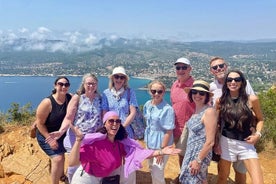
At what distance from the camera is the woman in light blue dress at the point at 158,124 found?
3621 mm

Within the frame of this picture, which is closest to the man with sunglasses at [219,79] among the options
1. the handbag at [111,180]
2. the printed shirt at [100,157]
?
the printed shirt at [100,157]

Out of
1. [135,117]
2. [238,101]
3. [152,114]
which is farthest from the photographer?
[135,117]

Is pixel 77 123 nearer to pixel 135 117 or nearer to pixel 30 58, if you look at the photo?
pixel 135 117

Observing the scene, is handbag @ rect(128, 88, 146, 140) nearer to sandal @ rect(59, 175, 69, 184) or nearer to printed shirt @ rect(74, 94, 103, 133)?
printed shirt @ rect(74, 94, 103, 133)

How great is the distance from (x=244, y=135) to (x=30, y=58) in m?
→ 191

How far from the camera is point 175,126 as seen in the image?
383cm

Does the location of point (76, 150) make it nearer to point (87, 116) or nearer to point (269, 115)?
point (87, 116)

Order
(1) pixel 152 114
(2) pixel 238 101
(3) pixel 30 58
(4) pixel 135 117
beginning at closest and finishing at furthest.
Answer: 1. (2) pixel 238 101
2. (1) pixel 152 114
3. (4) pixel 135 117
4. (3) pixel 30 58

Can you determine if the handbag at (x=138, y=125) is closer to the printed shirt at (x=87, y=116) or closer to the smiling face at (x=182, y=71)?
the printed shirt at (x=87, y=116)

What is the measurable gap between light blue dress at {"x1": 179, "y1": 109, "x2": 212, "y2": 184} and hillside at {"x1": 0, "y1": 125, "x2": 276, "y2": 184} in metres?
1.38

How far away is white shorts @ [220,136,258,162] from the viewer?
3.42 meters

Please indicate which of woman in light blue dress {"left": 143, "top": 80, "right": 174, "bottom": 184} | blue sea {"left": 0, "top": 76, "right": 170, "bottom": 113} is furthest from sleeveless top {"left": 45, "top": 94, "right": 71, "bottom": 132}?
blue sea {"left": 0, "top": 76, "right": 170, "bottom": 113}

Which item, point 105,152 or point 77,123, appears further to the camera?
point 77,123

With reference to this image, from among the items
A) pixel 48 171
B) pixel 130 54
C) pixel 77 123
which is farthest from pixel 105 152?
pixel 130 54
